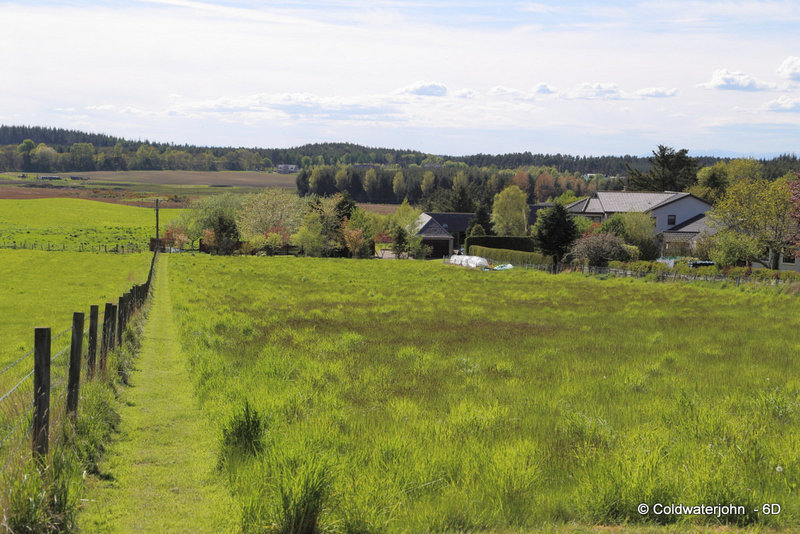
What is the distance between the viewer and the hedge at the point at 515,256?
66188 millimetres

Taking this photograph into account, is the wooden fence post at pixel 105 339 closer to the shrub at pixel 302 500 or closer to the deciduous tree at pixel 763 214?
the shrub at pixel 302 500

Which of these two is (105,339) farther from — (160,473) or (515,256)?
(515,256)

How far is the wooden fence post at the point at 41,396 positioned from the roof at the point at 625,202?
81.6 meters

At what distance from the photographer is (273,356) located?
1430 cm

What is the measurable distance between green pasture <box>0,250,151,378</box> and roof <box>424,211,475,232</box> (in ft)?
185

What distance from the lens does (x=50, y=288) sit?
1501 inches

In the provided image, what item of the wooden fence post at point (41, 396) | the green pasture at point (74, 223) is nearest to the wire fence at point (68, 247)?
the green pasture at point (74, 223)

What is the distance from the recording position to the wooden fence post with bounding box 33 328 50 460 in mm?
6531

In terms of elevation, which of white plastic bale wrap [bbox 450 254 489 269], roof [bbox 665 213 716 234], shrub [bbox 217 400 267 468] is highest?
roof [bbox 665 213 716 234]

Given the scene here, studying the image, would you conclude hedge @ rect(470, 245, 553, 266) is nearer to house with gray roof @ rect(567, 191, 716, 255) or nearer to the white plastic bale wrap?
the white plastic bale wrap

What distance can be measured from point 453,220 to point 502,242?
27.6 meters

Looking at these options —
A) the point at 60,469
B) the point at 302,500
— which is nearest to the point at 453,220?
the point at 60,469

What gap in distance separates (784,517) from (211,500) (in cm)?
587

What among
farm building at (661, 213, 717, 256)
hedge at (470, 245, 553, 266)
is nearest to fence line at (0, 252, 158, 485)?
hedge at (470, 245, 553, 266)
